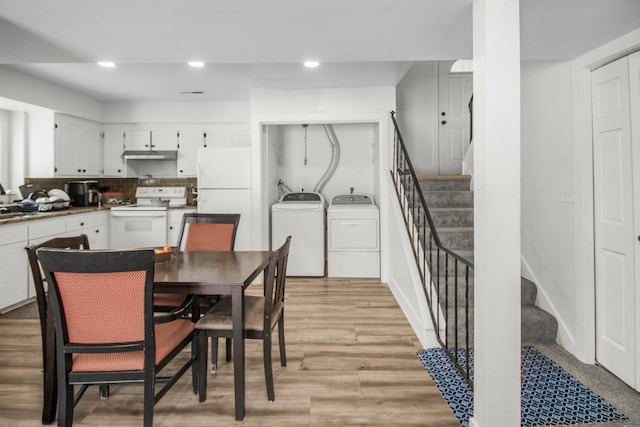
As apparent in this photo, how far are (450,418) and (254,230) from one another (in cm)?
321

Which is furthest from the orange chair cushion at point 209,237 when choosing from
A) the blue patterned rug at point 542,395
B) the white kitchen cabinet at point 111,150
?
the white kitchen cabinet at point 111,150

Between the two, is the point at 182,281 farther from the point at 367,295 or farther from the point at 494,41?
the point at 367,295

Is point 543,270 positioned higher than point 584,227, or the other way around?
point 584,227

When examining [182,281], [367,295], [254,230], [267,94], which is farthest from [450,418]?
[267,94]

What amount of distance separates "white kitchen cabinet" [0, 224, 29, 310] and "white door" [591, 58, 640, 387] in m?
4.86

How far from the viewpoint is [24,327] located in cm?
316

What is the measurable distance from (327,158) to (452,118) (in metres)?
1.90

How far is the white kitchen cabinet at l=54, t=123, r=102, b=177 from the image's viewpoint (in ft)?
15.4

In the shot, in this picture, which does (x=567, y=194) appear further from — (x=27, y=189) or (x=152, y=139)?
(x=27, y=189)

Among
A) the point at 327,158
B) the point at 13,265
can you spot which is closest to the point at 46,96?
the point at 13,265

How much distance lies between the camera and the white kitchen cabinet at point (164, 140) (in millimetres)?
5477

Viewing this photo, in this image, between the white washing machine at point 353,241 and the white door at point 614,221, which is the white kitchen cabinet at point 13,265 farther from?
the white door at point 614,221

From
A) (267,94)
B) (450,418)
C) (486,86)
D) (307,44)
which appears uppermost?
(267,94)

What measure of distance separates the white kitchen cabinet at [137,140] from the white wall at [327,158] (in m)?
1.93
